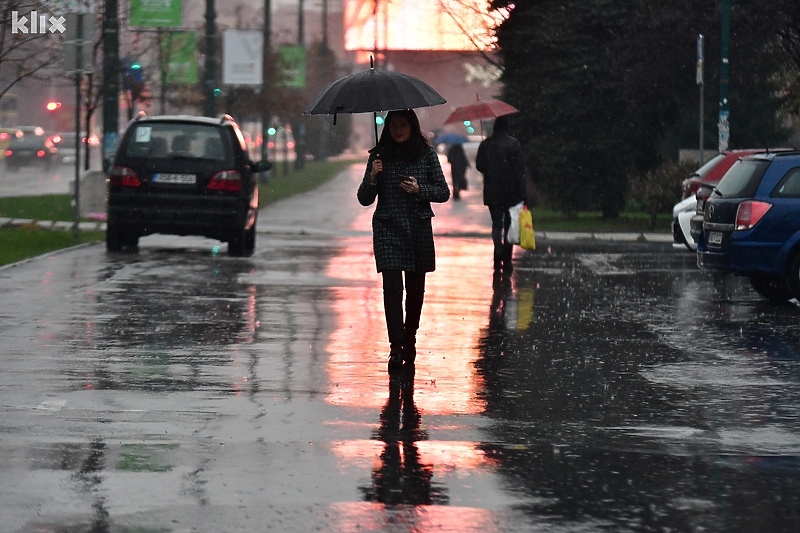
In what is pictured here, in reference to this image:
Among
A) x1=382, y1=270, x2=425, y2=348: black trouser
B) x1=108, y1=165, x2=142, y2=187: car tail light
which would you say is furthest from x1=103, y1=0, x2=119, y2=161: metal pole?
x1=382, y1=270, x2=425, y2=348: black trouser

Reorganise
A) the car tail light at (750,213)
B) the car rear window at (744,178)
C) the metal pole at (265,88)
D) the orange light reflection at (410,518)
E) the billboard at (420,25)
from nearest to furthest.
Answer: the orange light reflection at (410,518) < the car tail light at (750,213) < the car rear window at (744,178) < the billboard at (420,25) < the metal pole at (265,88)

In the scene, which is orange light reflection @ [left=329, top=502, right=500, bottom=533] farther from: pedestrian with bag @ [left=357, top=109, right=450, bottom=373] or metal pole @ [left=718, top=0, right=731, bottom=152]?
metal pole @ [left=718, top=0, right=731, bottom=152]

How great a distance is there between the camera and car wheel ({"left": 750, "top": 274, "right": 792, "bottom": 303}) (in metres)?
15.9

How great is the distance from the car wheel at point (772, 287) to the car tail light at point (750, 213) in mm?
501

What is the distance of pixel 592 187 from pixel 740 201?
18188 mm

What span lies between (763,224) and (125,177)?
8186mm

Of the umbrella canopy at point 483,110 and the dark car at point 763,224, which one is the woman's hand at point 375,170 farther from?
the umbrella canopy at point 483,110

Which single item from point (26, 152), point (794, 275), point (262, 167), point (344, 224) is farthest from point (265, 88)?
point (794, 275)

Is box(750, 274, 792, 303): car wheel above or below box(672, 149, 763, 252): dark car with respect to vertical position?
below

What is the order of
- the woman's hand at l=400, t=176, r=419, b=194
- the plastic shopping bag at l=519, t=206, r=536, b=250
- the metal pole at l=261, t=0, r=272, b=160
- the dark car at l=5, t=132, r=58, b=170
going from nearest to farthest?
the woman's hand at l=400, t=176, r=419, b=194 < the plastic shopping bag at l=519, t=206, r=536, b=250 < the metal pole at l=261, t=0, r=272, b=160 < the dark car at l=5, t=132, r=58, b=170

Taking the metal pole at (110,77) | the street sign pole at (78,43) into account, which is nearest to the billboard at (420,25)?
the metal pole at (110,77)

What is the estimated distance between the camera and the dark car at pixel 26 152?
219 feet

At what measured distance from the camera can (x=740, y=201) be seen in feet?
51.5

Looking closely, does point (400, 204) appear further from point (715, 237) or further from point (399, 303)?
point (715, 237)
